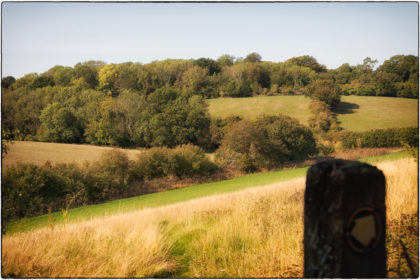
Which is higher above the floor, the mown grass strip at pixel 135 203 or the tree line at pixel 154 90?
the tree line at pixel 154 90

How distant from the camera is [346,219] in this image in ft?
4.59

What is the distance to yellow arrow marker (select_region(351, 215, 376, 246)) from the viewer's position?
1415 millimetres

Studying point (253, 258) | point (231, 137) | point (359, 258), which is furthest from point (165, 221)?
point (231, 137)

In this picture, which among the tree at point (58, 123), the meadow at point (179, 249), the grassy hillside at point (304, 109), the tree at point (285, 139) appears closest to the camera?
the meadow at point (179, 249)

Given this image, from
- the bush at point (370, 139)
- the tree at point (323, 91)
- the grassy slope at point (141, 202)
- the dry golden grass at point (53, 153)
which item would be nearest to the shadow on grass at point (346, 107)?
the tree at point (323, 91)

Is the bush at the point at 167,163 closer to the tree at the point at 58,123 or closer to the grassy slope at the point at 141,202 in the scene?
the grassy slope at the point at 141,202

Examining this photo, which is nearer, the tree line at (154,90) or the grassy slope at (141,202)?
the tree line at (154,90)

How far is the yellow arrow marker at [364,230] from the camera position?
1415 mm

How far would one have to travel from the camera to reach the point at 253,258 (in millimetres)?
3156

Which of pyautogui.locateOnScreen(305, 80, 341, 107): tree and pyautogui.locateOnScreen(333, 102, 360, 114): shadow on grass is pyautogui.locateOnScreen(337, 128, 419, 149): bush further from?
pyautogui.locateOnScreen(305, 80, 341, 107): tree

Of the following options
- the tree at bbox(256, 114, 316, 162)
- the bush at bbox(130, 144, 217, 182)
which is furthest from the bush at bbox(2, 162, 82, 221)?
the tree at bbox(256, 114, 316, 162)

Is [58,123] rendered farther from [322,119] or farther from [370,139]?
[322,119]

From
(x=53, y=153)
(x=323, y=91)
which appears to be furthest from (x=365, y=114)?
(x=53, y=153)

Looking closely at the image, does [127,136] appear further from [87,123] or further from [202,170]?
[202,170]
